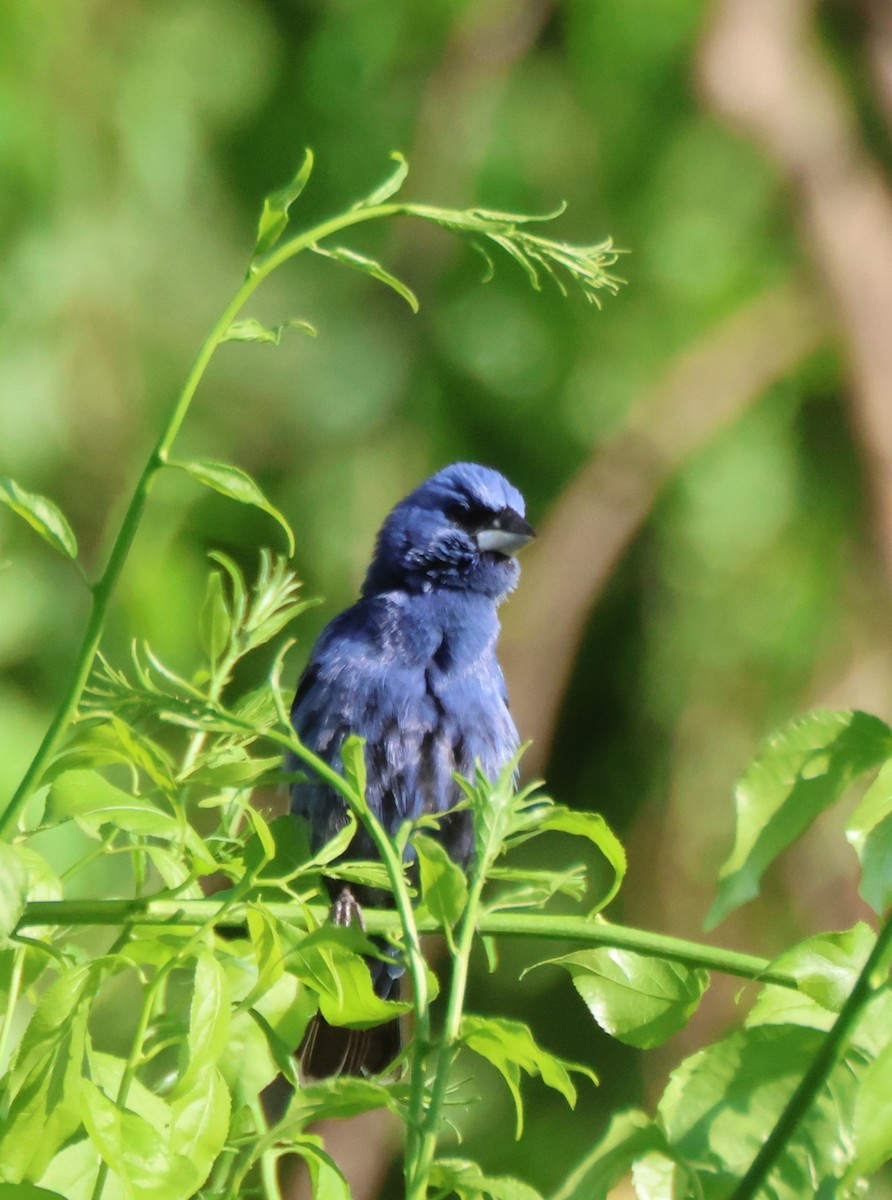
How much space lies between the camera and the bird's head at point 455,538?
2881 mm

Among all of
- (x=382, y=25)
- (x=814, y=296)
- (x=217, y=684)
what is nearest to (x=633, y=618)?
(x=814, y=296)

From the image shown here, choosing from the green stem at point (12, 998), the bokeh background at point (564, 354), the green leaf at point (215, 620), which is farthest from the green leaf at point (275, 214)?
the bokeh background at point (564, 354)

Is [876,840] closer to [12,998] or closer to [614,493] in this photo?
[12,998]

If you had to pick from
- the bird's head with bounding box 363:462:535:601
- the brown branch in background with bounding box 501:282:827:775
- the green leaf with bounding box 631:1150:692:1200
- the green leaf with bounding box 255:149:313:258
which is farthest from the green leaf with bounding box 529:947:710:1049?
the brown branch in background with bounding box 501:282:827:775

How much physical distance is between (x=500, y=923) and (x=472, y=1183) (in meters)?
0.22

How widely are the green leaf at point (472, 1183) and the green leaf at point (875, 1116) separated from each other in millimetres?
172

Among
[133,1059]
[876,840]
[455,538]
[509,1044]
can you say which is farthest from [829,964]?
[455,538]

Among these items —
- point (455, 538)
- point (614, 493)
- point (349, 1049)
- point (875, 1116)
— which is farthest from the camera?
point (614, 493)

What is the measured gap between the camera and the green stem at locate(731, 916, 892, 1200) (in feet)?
2.82

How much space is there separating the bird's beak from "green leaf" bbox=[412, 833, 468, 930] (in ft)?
6.42

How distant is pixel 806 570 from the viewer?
409 centimetres

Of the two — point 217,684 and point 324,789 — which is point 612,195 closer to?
point 324,789

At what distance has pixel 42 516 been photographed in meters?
0.98

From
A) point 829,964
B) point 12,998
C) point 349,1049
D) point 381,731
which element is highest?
point 829,964
